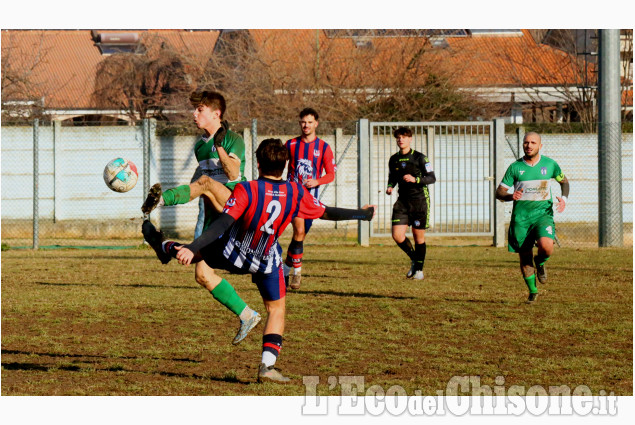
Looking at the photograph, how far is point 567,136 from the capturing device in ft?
70.4

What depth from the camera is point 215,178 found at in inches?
346

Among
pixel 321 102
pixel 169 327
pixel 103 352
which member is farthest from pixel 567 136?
pixel 103 352

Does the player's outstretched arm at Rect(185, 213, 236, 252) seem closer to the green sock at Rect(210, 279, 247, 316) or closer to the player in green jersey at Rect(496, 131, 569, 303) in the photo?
the green sock at Rect(210, 279, 247, 316)

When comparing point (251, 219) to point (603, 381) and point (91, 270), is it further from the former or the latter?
point (91, 270)

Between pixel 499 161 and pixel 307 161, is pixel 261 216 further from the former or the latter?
pixel 499 161

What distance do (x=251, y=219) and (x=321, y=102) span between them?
2047 centimetres

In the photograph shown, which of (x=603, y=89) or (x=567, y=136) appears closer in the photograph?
(x=603, y=89)

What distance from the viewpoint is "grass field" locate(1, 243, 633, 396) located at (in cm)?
686

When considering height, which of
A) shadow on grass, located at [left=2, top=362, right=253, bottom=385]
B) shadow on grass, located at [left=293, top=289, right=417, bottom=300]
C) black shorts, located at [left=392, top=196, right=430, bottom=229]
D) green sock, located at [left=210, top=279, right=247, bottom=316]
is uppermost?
black shorts, located at [left=392, top=196, right=430, bottom=229]

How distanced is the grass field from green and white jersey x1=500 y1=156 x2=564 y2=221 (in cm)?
111

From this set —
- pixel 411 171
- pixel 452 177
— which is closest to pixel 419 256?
pixel 411 171

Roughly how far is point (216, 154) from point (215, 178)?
9.2 inches

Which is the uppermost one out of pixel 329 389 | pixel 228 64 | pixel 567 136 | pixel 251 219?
pixel 228 64

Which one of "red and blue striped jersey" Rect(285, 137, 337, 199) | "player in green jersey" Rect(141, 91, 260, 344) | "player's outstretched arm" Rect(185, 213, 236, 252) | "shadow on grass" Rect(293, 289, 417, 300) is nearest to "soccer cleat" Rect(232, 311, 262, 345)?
"player in green jersey" Rect(141, 91, 260, 344)
